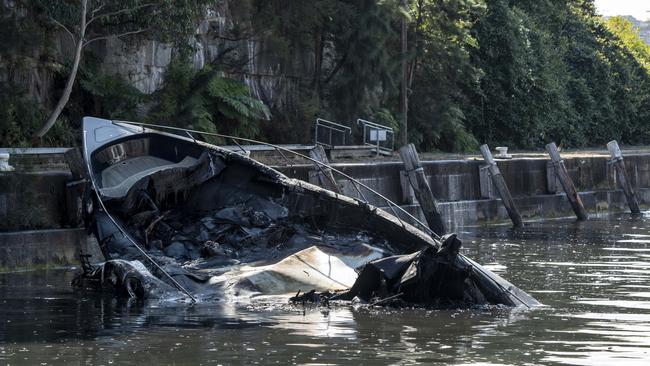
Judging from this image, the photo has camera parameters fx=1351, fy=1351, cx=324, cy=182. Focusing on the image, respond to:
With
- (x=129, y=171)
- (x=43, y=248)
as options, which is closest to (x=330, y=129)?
(x=129, y=171)

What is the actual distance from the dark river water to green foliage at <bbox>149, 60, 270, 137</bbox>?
37.2ft

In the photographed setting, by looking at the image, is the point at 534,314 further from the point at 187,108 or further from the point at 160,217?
the point at 187,108

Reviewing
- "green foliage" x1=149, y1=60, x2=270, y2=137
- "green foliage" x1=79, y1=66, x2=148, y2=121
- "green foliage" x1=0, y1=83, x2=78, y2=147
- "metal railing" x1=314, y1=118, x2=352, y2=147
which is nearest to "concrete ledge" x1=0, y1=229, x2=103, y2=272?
"green foliage" x1=0, y1=83, x2=78, y2=147

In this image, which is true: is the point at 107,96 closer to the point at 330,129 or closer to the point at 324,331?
the point at 330,129

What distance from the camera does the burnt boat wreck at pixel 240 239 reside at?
16.3m

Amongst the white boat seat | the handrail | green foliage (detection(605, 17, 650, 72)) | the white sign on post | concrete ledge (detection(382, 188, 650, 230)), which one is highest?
green foliage (detection(605, 17, 650, 72))

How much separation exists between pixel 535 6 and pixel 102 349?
143ft

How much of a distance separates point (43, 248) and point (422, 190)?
9335mm

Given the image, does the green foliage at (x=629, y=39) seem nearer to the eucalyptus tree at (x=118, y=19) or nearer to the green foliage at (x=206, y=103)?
the green foliage at (x=206, y=103)

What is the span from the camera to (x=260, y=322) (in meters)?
15.0

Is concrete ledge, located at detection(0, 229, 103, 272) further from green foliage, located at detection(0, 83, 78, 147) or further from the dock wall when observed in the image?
green foliage, located at detection(0, 83, 78, 147)

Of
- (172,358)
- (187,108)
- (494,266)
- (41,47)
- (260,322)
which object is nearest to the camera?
(172,358)

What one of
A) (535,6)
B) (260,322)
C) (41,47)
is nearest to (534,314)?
(260,322)

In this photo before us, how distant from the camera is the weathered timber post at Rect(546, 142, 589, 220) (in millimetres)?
32969
